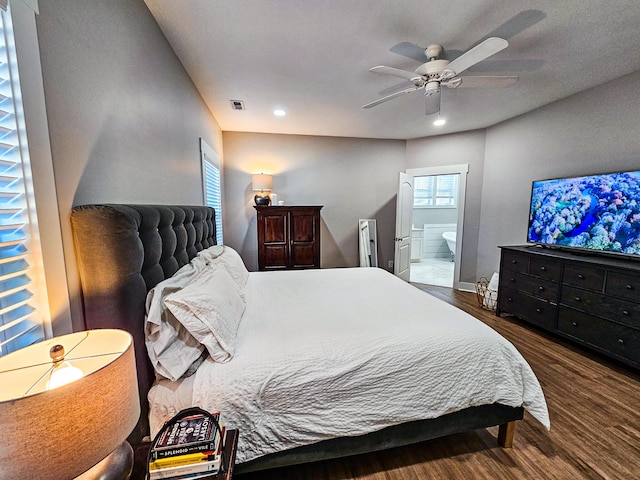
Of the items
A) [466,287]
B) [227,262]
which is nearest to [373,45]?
[227,262]

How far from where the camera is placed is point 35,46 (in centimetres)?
85

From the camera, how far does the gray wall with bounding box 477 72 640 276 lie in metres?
2.51

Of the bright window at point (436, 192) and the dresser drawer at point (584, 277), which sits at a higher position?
the bright window at point (436, 192)

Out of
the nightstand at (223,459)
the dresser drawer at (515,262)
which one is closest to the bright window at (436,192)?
the dresser drawer at (515,262)

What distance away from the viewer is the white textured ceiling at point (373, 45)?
1.65m

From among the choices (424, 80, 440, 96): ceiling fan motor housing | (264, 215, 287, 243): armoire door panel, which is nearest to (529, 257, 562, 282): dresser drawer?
(424, 80, 440, 96): ceiling fan motor housing

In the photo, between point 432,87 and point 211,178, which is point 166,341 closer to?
point 432,87

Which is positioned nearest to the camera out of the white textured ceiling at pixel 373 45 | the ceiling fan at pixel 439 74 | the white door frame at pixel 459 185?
the white textured ceiling at pixel 373 45

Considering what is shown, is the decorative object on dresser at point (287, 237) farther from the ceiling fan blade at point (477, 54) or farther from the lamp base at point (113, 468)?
the lamp base at point (113, 468)

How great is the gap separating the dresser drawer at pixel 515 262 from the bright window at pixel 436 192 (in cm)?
370

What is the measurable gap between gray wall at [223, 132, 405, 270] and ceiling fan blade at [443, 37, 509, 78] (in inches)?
105

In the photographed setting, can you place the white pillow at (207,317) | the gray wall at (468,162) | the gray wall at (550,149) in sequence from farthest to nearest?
1. the gray wall at (468,162)
2. the gray wall at (550,149)
3. the white pillow at (207,317)

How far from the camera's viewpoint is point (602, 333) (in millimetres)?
2318

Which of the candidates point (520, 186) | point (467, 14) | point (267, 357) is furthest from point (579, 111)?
point (267, 357)
